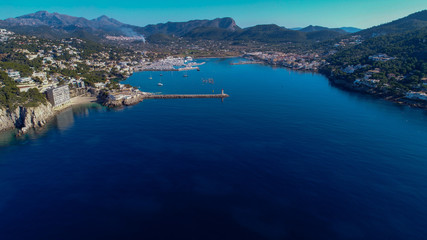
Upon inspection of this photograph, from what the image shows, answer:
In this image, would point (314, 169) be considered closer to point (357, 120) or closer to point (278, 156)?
point (278, 156)

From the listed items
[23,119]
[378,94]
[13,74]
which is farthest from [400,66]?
[13,74]

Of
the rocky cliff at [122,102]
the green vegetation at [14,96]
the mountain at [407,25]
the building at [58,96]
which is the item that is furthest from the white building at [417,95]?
the mountain at [407,25]

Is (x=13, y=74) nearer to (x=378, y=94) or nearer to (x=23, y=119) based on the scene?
(x=23, y=119)

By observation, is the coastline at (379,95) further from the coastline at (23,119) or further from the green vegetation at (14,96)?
the green vegetation at (14,96)

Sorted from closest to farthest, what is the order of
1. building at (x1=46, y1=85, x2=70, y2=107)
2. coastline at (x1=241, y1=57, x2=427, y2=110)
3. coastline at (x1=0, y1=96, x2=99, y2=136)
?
1. coastline at (x1=0, y1=96, x2=99, y2=136)
2. building at (x1=46, y1=85, x2=70, y2=107)
3. coastline at (x1=241, y1=57, x2=427, y2=110)

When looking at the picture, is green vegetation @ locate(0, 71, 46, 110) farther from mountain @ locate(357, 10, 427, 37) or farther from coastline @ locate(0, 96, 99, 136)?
mountain @ locate(357, 10, 427, 37)

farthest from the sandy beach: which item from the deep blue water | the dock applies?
the dock
